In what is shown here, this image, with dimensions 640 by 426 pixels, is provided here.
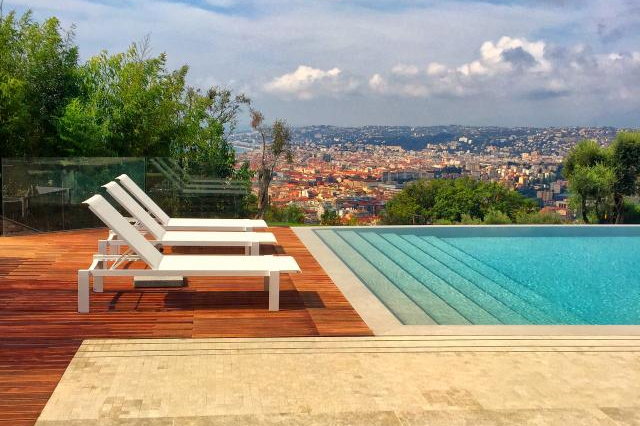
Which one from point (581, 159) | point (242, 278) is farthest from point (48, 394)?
point (581, 159)

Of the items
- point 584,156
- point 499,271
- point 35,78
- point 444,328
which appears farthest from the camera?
point 584,156

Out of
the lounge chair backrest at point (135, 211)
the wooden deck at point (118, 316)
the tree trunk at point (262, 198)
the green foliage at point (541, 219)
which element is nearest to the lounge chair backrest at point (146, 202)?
the lounge chair backrest at point (135, 211)

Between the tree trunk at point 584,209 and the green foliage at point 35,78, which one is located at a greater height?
the green foliage at point 35,78

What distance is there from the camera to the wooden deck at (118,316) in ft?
14.3

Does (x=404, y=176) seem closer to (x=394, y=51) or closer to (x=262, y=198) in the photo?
(x=262, y=198)

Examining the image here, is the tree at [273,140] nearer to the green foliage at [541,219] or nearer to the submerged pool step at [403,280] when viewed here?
the submerged pool step at [403,280]

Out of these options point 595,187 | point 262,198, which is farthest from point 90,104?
point 595,187

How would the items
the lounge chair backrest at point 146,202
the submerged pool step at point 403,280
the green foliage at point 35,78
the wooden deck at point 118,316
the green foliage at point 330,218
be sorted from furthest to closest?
the green foliage at point 330,218 → the green foliage at point 35,78 → the lounge chair backrest at point 146,202 → the submerged pool step at point 403,280 → the wooden deck at point 118,316

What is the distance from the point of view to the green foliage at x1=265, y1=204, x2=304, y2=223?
1264cm

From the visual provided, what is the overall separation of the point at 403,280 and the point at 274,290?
8.22 feet

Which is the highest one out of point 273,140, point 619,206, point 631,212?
point 273,140

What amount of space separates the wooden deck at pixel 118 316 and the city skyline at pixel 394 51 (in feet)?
21.1

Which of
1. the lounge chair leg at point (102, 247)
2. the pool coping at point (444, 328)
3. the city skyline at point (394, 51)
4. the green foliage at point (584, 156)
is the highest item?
the city skyline at point (394, 51)

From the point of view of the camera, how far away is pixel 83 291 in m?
5.75
